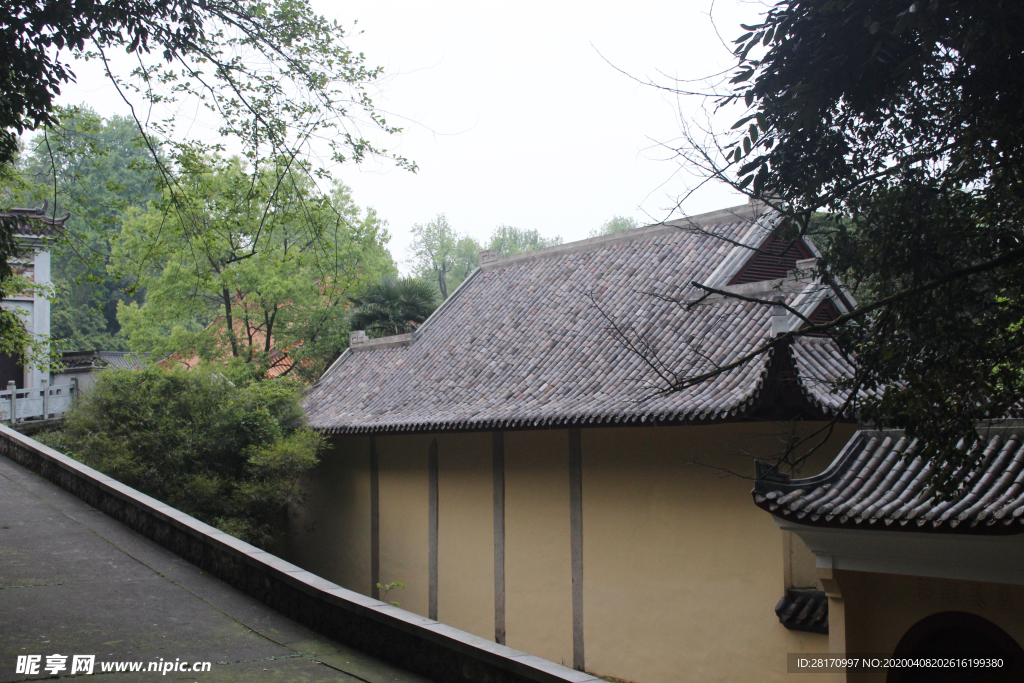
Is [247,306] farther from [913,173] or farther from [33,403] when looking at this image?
[913,173]

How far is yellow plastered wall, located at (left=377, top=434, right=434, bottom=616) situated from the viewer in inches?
584

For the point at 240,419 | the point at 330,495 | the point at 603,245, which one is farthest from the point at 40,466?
the point at 603,245

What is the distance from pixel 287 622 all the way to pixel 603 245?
37.1ft

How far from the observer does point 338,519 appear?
17.0 m

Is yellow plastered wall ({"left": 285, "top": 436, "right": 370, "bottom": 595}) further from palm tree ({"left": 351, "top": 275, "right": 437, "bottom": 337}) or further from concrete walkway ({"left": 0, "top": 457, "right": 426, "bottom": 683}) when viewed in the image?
concrete walkway ({"left": 0, "top": 457, "right": 426, "bottom": 683})

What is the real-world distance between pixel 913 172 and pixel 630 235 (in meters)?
10.1

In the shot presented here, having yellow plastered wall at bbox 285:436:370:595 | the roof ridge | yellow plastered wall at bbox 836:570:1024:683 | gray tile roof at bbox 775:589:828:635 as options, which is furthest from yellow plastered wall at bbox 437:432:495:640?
yellow plastered wall at bbox 836:570:1024:683

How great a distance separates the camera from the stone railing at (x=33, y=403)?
733 inches

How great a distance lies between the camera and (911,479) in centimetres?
785

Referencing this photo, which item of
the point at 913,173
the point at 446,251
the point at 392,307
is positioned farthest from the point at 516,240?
the point at 913,173

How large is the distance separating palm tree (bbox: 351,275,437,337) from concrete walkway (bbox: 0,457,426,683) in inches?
565
